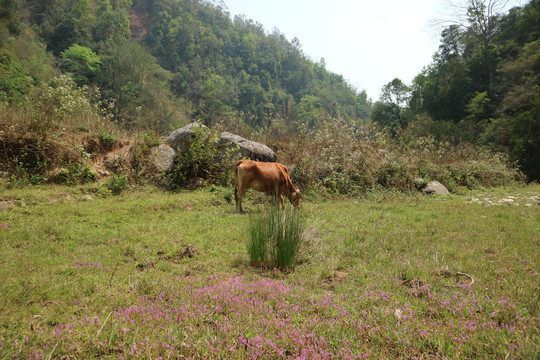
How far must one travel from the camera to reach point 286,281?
3385 millimetres

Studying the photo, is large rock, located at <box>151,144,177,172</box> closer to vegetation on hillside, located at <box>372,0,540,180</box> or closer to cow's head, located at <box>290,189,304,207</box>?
cow's head, located at <box>290,189,304,207</box>

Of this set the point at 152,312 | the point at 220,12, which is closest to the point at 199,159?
the point at 152,312

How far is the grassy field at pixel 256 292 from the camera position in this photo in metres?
2.01

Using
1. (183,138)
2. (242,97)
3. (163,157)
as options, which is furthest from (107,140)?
(242,97)

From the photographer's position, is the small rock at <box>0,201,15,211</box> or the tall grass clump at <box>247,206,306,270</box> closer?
the tall grass clump at <box>247,206,306,270</box>

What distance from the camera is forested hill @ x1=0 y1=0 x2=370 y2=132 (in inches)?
1104

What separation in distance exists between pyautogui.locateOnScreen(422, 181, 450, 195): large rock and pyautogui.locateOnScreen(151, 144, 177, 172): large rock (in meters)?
10.5

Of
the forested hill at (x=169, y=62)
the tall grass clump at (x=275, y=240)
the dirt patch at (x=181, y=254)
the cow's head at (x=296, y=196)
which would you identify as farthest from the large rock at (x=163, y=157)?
the tall grass clump at (x=275, y=240)

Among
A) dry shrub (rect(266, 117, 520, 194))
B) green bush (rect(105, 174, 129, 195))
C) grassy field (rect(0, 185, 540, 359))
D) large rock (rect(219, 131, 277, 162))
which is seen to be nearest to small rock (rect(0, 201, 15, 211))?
grassy field (rect(0, 185, 540, 359))

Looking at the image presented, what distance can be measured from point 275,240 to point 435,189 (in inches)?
413

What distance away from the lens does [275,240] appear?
3902 millimetres

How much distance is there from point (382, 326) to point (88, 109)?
1237 cm

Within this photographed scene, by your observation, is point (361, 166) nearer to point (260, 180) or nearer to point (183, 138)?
point (260, 180)

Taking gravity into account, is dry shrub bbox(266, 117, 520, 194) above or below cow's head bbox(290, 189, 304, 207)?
above
